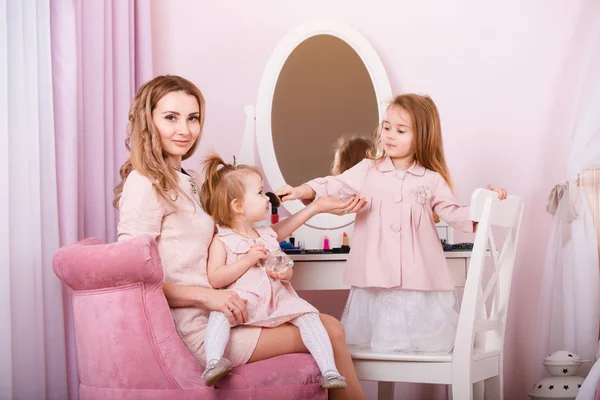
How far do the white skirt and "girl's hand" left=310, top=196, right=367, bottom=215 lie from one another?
262mm

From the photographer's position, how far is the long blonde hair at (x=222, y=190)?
2336mm

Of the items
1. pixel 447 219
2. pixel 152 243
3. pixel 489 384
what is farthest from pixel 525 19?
pixel 152 243

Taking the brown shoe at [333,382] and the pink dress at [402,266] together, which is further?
the pink dress at [402,266]

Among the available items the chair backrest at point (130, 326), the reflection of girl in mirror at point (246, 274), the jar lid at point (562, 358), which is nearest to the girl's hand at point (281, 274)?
the reflection of girl in mirror at point (246, 274)

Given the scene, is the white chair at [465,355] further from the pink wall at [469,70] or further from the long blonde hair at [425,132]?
the pink wall at [469,70]

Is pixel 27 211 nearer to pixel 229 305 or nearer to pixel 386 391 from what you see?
pixel 229 305

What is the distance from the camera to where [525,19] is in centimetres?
337

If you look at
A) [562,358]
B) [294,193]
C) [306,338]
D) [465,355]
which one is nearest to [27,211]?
[294,193]

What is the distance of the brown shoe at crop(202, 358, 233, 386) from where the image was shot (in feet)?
6.17

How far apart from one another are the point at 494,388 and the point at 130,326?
1261mm

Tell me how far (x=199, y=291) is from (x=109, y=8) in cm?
135

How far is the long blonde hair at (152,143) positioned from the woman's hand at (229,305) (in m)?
0.30

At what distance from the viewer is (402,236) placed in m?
2.46

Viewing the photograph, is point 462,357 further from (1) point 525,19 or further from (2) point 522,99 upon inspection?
(1) point 525,19
